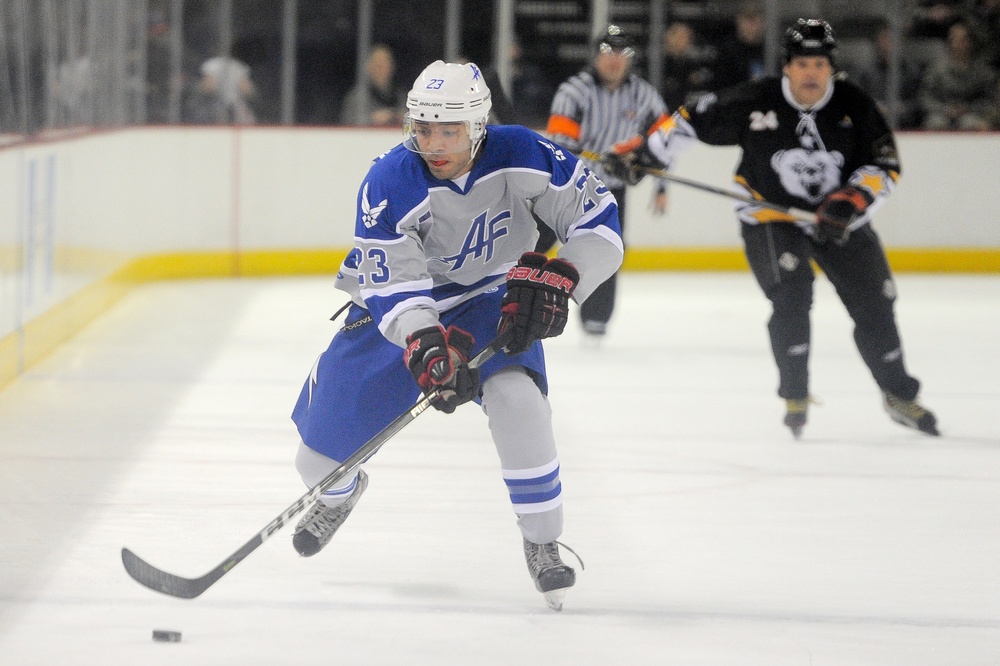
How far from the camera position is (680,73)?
8.61 metres

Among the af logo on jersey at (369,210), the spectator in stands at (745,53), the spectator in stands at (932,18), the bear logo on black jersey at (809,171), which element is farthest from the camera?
the spectator in stands at (932,18)

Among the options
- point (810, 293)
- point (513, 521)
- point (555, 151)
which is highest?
point (555, 151)

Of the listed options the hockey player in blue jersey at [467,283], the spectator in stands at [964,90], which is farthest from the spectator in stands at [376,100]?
the hockey player in blue jersey at [467,283]

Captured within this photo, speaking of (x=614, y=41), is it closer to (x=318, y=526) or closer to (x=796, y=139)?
(x=796, y=139)

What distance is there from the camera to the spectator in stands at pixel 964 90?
28.0ft

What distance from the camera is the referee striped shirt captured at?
584 cm

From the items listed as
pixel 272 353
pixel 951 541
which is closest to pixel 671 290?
pixel 272 353

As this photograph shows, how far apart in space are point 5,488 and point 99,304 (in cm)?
306

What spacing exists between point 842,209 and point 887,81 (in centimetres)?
526

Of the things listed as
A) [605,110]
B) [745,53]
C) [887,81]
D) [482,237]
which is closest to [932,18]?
[887,81]

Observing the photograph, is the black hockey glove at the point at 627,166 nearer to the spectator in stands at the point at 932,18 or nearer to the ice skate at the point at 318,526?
the ice skate at the point at 318,526

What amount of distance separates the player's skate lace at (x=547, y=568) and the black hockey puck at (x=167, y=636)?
1.93ft

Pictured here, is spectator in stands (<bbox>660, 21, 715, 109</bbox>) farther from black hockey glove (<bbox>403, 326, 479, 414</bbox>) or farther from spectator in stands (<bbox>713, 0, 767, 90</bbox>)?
black hockey glove (<bbox>403, 326, 479, 414</bbox>)

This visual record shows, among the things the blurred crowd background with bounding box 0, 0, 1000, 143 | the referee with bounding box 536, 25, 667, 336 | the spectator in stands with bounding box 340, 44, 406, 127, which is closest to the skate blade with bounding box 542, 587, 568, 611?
the referee with bounding box 536, 25, 667, 336
